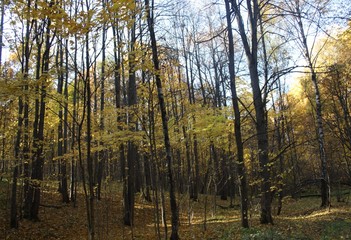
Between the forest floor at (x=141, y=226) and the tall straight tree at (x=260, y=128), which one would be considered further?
the tall straight tree at (x=260, y=128)

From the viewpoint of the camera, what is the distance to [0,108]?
11633 mm

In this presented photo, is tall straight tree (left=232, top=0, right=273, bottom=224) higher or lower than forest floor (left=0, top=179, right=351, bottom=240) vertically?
higher

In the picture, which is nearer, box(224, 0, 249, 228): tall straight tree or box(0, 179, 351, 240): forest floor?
box(0, 179, 351, 240): forest floor

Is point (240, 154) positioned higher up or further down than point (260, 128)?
further down

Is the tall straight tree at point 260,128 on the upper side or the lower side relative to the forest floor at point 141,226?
upper

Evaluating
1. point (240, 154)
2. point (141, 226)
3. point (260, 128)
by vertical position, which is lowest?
point (141, 226)

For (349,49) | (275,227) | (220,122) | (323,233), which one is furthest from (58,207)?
(349,49)

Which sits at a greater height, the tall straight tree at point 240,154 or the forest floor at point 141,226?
the tall straight tree at point 240,154

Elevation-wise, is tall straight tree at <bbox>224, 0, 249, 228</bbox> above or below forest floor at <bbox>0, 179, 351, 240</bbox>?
above

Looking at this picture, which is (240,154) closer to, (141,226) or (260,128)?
(260,128)

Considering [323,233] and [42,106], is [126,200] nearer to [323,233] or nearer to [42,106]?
[42,106]

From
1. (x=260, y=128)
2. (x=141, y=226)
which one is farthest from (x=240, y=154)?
(x=141, y=226)

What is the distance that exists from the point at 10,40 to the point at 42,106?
2.80 metres

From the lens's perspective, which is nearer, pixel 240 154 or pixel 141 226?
pixel 240 154
